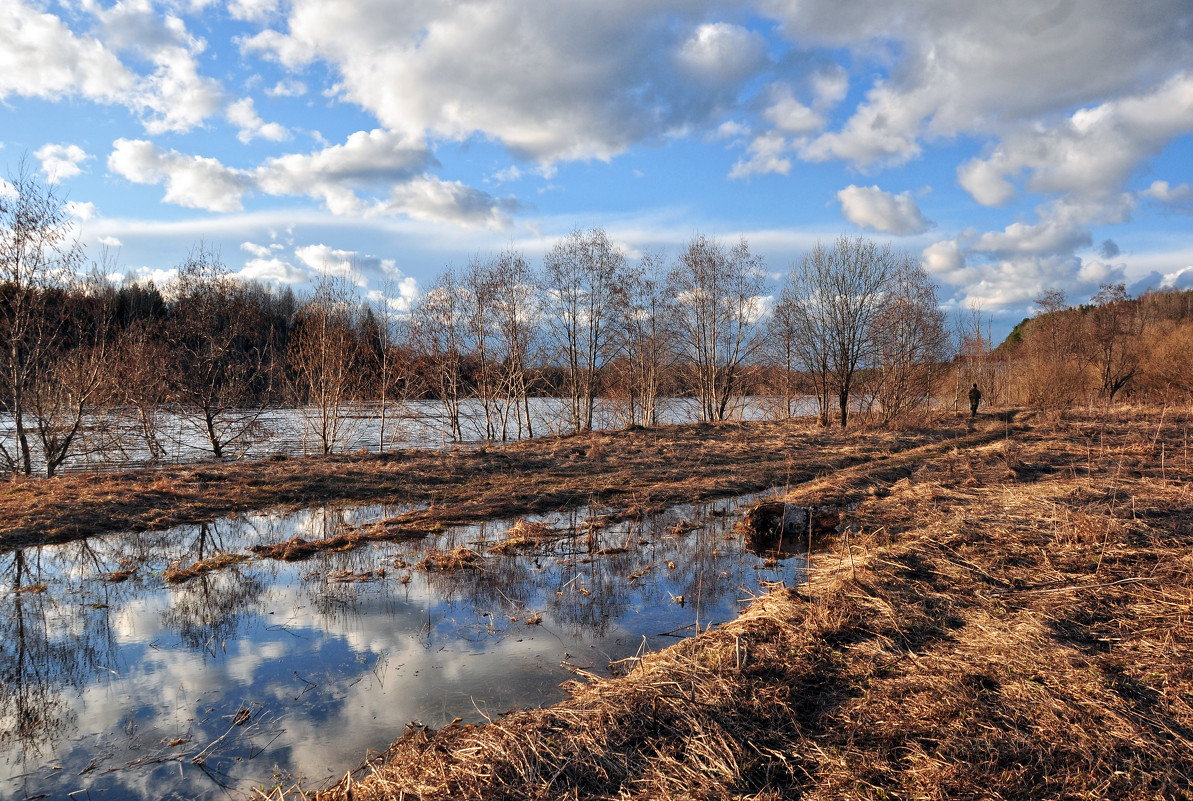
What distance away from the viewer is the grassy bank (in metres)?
3.07

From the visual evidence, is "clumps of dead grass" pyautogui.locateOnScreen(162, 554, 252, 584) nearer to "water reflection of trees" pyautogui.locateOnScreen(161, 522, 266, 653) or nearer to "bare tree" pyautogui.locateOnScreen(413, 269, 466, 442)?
"water reflection of trees" pyautogui.locateOnScreen(161, 522, 266, 653)

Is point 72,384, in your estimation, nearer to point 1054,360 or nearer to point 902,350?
point 902,350

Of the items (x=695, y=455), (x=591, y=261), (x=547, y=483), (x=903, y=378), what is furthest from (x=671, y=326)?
(x=547, y=483)

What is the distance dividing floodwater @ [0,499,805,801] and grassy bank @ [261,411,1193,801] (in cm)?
60

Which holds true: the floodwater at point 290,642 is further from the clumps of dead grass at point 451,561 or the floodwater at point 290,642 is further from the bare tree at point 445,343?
the bare tree at point 445,343

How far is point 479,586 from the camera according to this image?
7082mm

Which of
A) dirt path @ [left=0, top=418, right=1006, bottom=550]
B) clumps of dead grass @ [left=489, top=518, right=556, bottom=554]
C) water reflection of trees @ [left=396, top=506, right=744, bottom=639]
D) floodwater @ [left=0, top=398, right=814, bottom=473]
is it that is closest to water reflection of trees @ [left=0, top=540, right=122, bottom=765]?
dirt path @ [left=0, top=418, right=1006, bottom=550]

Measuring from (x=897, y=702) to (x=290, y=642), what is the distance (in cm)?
494

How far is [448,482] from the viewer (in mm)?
13781

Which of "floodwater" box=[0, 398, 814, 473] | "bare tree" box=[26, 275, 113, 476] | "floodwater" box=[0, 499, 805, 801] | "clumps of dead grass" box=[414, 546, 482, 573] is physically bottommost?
"floodwater" box=[0, 499, 805, 801]

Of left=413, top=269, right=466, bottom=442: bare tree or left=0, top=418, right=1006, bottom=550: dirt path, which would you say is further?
left=413, top=269, right=466, bottom=442: bare tree

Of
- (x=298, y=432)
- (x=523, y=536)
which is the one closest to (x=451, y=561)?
(x=523, y=536)

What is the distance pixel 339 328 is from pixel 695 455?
1206 cm

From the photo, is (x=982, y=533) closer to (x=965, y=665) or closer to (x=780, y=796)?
(x=965, y=665)
